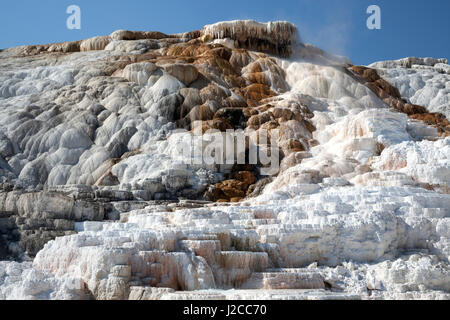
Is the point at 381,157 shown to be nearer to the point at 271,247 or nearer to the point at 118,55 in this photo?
the point at 271,247

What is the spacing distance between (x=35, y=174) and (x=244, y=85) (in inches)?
390

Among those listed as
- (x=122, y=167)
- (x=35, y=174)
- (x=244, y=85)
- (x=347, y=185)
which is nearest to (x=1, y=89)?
(x=35, y=174)

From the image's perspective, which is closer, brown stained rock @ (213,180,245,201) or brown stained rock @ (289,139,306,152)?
brown stained rock @ (213,180,245,201)

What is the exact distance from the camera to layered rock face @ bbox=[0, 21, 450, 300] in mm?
10836

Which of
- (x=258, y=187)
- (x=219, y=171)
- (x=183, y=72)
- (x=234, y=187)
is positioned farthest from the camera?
(x=183, y=72)

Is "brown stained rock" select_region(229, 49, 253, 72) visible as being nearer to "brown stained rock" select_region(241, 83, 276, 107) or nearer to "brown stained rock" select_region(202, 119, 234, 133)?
"brown stained rock" select_region(241, 83, 276, 107)

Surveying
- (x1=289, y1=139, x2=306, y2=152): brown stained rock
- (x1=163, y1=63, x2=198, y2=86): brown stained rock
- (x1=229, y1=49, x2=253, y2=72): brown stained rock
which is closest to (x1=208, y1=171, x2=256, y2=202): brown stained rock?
(x1=289, y1=139, x2=306, y2=152): brown stained rock

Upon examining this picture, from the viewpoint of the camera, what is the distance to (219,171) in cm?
1977

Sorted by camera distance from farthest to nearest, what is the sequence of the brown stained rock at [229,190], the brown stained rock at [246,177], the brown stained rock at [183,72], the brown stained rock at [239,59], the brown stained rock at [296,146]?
the brown stained rock at [239,59] → the brown stained rock at [183,72] → the brown stained rock at [296,146] → the brown stained rock at [246,177] → the brown stained rock at [229,190]

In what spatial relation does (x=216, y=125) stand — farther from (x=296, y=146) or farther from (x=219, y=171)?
(x=296, y=146)

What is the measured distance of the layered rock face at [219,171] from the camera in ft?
35.6

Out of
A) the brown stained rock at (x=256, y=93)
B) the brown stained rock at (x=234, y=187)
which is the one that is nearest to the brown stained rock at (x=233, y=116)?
the brown stained rock at (x=256, y=93)

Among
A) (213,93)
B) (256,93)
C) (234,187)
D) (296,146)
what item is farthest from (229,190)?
(256,93)

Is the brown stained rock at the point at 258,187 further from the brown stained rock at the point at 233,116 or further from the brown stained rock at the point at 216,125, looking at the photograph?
the brown stained rock at the point at 233,116
